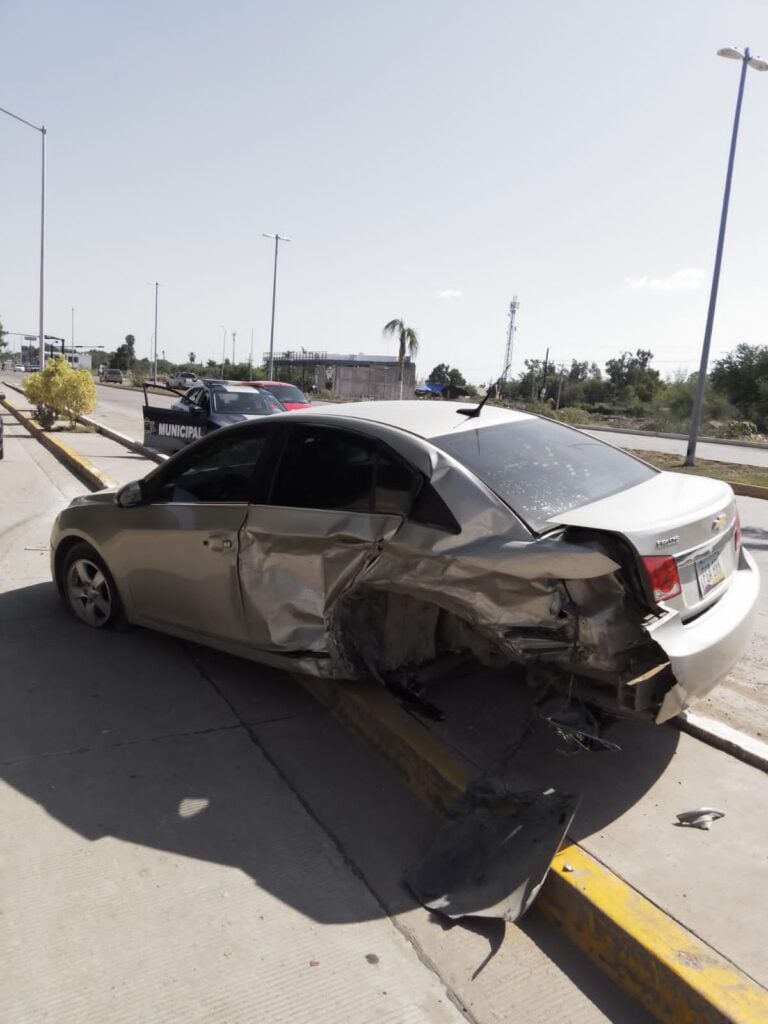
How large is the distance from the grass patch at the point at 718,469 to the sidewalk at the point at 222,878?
1324 cm

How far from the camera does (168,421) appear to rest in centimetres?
1336

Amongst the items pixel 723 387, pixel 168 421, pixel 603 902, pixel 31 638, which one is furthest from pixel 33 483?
pixel 723 387

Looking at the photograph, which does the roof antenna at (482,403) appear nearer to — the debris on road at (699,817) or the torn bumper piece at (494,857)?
the torn bumper piece at (494,857)

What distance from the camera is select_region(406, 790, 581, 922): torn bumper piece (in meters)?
2.68

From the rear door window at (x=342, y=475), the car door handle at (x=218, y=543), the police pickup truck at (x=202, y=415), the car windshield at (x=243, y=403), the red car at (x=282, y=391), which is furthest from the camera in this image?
the red car at (x=282, y=391)

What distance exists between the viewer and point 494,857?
2.85m

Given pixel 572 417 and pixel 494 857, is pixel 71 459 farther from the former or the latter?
pixel 572 417

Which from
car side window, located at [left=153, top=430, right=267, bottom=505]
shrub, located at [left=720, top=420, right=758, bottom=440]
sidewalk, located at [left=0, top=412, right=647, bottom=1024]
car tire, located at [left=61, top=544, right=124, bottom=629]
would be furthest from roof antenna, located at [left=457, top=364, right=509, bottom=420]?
shrub, located at [left=720, top=420, right=758, bottom=440]

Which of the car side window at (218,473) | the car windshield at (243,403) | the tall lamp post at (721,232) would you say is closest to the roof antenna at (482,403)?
the car side window at (218,473)

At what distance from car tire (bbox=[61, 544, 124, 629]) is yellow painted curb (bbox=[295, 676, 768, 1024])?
8.55 feet

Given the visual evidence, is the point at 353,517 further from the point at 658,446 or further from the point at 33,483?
the point at 658,446

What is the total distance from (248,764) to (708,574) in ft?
7.40

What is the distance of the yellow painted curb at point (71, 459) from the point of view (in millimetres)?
10934

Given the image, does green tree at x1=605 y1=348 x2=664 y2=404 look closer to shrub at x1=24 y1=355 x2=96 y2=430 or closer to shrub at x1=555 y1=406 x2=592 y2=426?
shrub at x1=555 y1=406 x2=592 y2=426
